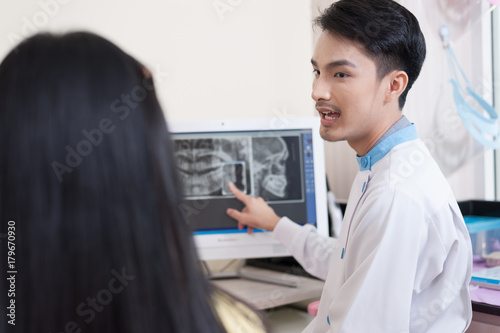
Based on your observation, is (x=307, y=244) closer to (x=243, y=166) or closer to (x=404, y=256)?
(x=243, y=166)

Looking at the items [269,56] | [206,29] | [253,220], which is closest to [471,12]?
[269,56]

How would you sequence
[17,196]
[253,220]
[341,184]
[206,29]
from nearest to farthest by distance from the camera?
[17,196]
[253,220]
[206,29]
[341,184]

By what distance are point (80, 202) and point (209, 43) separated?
1.62 m

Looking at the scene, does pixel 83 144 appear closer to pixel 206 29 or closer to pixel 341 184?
pixel 206 29

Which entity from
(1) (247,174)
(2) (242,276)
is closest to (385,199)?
(1) (247,174)

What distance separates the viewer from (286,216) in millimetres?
1721

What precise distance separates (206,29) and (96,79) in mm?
1569

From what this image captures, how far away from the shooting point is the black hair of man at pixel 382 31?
48.8 inches

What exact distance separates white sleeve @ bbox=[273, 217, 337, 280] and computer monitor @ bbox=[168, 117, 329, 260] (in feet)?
0.24

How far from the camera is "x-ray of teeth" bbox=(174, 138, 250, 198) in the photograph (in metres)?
1.67

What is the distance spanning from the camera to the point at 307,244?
1.62 meters

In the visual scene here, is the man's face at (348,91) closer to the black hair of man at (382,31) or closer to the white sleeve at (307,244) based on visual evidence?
the black hair of man at (382,31)

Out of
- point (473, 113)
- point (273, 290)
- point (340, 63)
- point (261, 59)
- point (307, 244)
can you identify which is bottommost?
point (273, 290)

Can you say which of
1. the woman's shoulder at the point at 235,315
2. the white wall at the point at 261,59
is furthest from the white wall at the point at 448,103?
the woman's shoulder at the point at 235,315
